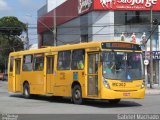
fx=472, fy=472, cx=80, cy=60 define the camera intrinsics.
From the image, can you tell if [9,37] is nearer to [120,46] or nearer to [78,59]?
[78,59]

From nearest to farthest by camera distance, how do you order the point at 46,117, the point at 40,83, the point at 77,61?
the point at 46,117, the point at 77,61, the point at 40,83

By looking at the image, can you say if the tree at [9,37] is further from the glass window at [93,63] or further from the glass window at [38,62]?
the glass window at [93,63]

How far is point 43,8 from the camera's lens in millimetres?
78875

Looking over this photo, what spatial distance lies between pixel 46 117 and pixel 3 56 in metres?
91.5

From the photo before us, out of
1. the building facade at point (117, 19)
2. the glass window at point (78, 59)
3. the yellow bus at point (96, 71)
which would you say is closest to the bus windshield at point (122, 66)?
the yellow bus at point (96, 71)

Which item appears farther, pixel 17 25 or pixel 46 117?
pixel 17 25

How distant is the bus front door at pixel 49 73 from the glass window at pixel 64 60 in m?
0.92

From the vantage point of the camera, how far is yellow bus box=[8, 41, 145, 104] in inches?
782

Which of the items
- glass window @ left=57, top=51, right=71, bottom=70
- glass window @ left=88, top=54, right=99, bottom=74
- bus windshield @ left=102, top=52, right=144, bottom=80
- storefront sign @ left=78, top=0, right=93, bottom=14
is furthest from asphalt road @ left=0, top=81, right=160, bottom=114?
storefront sign @ left=78, top=0, right=93, bottom=14

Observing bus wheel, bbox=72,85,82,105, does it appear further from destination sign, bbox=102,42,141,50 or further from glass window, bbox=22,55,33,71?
glass window, bbox=22,55,33,71

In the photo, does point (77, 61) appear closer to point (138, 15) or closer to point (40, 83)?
point (40, 83)

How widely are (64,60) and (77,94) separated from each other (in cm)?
204

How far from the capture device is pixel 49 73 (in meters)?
24.3

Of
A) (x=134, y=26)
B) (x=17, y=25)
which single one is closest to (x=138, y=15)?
(x=134, y=26)
